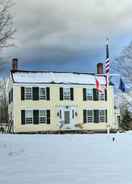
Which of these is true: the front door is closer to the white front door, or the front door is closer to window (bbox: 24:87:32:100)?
the white front door

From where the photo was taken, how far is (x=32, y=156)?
1303 centimetres

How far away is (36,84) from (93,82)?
5881 mm

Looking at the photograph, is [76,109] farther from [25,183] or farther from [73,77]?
[25,183]

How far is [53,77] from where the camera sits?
40531mm

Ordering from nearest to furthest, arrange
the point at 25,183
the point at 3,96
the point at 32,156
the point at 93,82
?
the point at 25,183
the point at 32,156
the point at 93,82
the point at 3,96

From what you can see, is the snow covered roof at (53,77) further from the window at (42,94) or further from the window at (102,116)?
the window at (102,116)

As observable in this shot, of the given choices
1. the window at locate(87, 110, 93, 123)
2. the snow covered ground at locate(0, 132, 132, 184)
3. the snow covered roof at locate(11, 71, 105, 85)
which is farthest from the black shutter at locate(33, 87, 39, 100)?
the snow covered ground at locate(0, 132, 132, 184)

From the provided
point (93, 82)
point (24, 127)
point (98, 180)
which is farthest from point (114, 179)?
point (93, 82)

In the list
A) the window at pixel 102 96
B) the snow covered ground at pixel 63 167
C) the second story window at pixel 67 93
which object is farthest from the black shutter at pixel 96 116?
the snow covered ground at pixel 63 167

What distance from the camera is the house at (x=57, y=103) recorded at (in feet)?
124

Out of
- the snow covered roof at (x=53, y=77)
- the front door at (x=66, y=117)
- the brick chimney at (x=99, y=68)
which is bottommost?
the front door at (x=66, y=117)

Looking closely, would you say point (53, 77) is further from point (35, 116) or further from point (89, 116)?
point (89, 116)

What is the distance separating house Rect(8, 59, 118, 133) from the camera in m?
37.9

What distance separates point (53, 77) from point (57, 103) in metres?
2.91
